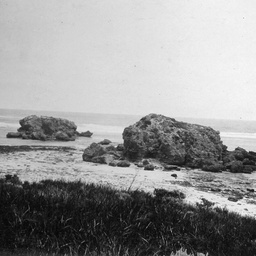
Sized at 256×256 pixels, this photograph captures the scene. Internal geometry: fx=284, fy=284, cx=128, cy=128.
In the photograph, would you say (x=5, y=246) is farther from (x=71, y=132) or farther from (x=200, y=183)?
(x=71, y=132)

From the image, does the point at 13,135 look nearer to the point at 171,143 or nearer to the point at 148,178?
the point at 171,143

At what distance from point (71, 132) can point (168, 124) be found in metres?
13.3

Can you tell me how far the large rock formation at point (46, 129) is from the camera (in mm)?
23800

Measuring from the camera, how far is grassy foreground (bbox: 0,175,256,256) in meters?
3.01

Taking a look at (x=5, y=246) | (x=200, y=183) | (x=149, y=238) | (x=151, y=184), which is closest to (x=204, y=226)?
(x=149, y=238)

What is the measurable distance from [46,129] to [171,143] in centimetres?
1501

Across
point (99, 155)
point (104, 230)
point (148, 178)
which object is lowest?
point (148, 178)

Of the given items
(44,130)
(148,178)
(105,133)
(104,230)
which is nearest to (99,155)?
(148,178)

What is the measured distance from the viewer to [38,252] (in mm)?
2805

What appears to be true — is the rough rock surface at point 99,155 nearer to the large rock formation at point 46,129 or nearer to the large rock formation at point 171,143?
the large rock formation at point 171,143

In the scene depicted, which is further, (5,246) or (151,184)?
(151,184)

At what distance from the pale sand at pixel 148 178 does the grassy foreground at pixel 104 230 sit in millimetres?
3427

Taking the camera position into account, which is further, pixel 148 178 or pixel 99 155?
pixel 99 155

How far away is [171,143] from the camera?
14336mm
